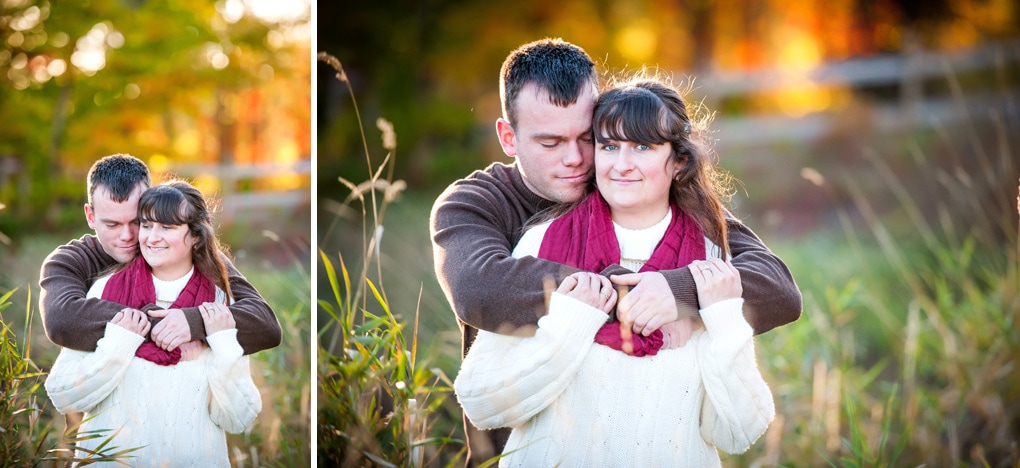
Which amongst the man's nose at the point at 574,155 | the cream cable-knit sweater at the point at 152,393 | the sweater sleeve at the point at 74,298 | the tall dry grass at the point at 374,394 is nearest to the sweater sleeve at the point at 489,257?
the man's nose at the point at 574,155

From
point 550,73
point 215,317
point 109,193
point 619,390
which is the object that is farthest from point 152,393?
point 550,73

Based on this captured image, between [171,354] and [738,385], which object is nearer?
[738,385]

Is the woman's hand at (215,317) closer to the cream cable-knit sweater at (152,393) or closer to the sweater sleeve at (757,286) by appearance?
the cream cable-knit sweater at (152,393)

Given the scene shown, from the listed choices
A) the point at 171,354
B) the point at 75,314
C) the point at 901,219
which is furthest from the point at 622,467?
the point at 901,219

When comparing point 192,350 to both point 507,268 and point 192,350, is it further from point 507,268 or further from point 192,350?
point 507,268

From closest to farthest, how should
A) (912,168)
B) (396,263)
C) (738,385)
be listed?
(738,385), (396,263), (912,168)

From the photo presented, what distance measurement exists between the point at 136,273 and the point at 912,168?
3.85 m

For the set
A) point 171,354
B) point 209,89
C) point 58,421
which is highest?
point 209,89

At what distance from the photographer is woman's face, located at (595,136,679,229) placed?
8.34ft

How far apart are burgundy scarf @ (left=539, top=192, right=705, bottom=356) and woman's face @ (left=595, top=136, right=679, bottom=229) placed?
6 centimetres

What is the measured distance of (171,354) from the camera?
3.09 meters

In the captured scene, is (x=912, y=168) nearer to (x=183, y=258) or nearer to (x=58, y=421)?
(x=183, y=258)

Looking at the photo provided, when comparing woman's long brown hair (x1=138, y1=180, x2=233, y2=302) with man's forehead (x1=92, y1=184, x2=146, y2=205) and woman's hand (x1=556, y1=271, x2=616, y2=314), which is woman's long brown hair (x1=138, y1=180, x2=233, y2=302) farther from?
woman's hand (x1=556, y1=271, x2=616, y2=314)

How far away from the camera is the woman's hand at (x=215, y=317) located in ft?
10.3
